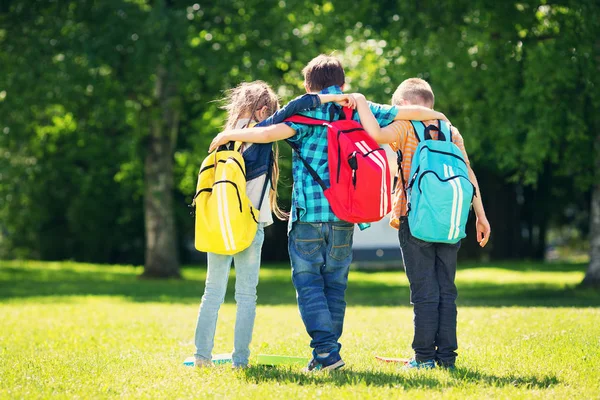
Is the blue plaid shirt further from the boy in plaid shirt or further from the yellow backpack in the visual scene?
the yellow backpack

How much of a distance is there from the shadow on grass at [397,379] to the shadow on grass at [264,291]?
7825 millimetres

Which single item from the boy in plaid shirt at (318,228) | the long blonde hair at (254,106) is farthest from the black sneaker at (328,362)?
the long blonde hair at (254,106)

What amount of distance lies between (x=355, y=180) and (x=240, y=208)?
80 cm

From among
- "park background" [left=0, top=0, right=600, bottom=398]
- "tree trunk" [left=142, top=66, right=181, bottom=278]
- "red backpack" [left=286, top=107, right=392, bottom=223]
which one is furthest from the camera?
"tree trunk" [left=142, top=66, right=181, bottom=278]

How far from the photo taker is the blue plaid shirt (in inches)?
231

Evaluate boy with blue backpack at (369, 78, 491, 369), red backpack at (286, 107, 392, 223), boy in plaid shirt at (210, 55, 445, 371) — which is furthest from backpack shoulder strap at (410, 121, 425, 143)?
red backpack at (286, 107, 392, 223)

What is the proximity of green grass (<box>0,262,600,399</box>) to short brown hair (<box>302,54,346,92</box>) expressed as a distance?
6.36 ft

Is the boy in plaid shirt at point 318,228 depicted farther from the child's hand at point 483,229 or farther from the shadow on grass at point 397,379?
the child's hand at point 483,229

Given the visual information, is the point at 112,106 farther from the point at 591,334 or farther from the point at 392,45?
the point at 591,334

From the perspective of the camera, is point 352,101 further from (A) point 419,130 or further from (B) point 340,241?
(B) point 340,241

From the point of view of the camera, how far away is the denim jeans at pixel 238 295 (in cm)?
617

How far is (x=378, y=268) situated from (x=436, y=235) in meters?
25.4

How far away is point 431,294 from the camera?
605 cm

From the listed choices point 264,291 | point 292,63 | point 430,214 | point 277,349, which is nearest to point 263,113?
point 430,214
